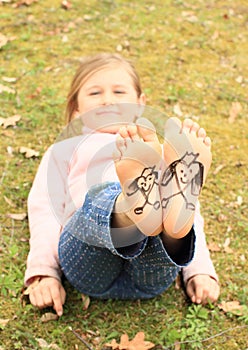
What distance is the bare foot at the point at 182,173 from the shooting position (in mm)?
1914

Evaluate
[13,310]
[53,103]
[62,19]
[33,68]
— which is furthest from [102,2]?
[13,310]

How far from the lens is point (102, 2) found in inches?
205

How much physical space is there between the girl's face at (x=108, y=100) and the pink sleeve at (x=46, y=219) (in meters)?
0.30

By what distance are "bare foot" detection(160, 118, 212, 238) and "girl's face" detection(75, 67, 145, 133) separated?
0.82 meters

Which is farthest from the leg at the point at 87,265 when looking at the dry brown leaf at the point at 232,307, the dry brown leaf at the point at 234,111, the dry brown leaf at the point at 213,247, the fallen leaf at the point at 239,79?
the fallen leaf at the point at 239,79

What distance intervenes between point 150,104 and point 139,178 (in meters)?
2.22

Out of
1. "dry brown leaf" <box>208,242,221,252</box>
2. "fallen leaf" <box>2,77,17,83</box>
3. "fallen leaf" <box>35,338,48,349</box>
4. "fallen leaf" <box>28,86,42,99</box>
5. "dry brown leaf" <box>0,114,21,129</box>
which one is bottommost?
"dry brown leaf" <box>208,242,221,252</box>

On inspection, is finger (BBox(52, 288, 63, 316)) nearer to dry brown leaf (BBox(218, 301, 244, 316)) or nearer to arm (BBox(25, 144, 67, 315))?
arm (BBox(25, 144, 67, 315))

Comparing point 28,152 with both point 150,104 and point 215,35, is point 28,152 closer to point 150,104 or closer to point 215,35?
point 150,104

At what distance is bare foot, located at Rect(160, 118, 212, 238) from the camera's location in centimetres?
191

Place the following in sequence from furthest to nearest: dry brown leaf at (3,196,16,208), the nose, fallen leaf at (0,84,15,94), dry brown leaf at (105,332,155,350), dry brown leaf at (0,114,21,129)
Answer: fallen leaf at (0,84,15,94) → dry brown leaf at (0,114,21,129) → dry brown leaf at (3,196,16,208) → the nose → dry brown leaf at (105,332,155,350)

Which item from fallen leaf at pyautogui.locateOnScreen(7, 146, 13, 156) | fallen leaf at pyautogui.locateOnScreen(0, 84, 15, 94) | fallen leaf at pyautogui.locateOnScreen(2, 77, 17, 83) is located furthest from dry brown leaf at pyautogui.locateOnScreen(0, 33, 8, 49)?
fallen leaf at pyautogui.locateOnScreen(7, 146, 13, 156)

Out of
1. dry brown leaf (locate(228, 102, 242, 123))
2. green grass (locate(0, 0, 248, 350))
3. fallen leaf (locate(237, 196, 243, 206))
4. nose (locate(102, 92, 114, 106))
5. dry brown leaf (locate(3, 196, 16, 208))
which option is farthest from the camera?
dry brown leaf (locate(228, 102, 242, 123))

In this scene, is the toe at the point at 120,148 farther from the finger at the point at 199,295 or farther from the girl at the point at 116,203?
the finger at the point at 199,295
